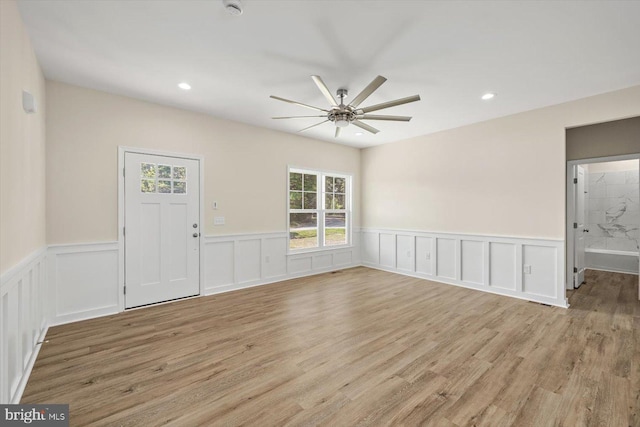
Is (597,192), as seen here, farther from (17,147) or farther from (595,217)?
(17,147)

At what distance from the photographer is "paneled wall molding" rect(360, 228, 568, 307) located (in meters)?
3.97

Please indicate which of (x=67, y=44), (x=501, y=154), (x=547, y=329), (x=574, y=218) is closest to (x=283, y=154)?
(x=67, y=44)

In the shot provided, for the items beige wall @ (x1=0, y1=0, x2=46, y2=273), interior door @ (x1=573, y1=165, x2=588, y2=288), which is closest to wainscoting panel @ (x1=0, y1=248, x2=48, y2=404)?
beige wall @ (x1=0, y1=0, x2=46, y2=273)

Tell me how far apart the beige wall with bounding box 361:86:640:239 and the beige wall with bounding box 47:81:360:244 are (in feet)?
6.67

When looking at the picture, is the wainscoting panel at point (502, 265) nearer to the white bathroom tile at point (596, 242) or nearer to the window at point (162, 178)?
the white bathroom tile at point (596, 242)

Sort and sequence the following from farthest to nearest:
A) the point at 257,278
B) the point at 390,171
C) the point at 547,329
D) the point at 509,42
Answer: the point at 390,171 → the point at 257,278 → the point at 547,329 → the point at 509,42

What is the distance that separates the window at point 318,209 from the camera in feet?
18.3

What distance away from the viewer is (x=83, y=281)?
11.1 ft

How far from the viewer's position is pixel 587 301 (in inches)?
158

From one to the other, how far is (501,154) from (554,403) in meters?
3.60

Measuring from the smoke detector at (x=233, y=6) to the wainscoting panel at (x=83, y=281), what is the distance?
123 inches

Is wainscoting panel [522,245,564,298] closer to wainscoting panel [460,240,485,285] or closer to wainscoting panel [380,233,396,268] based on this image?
wainscoting panel [460,240,485,285]

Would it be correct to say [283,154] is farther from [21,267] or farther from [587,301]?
[587,301]

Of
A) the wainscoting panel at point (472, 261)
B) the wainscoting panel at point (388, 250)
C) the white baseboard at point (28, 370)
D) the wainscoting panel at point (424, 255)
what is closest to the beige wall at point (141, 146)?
the white baseboard at point (28, 370)
